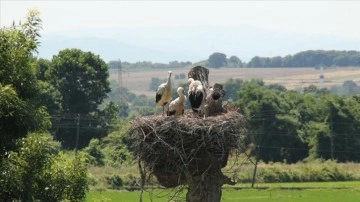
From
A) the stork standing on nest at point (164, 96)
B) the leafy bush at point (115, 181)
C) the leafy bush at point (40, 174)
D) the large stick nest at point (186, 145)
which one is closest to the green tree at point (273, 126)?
the leafy bush at point (115, 181)

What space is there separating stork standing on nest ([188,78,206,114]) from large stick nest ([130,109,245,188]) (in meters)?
0.18

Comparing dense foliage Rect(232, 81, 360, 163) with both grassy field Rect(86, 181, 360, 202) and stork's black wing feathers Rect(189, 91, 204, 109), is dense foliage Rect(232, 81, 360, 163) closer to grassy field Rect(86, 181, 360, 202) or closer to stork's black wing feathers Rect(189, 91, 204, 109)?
grassy field Rect(86, 181, 360, 202)

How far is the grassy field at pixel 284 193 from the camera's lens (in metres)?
41.6

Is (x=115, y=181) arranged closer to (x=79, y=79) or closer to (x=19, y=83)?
(x=79, y=79)

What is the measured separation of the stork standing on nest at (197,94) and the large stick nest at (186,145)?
0.18 m

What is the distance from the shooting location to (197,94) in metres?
12.5

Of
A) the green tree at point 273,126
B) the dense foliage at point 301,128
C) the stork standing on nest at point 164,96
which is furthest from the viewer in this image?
the green tree at point 273,126

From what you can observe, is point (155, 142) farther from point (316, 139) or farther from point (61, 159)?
point (316, 139)

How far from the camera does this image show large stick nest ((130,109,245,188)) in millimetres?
11656

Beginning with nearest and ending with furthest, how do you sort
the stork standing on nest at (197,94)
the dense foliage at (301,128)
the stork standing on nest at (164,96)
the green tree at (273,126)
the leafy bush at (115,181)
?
the stork standing on nest at (197,94) → the stork standing on nest at (164,96) → the leafy bush at (115,181) → the dense foliage at (301,128) → the green tree at (273,126)

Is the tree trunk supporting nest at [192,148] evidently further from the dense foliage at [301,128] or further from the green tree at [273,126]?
the green tree at [273,126]

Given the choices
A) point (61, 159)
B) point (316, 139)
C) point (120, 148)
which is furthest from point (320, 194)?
point (61, 159)

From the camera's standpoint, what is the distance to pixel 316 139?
Answer: 70.6 m

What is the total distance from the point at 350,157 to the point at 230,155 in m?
59.3
